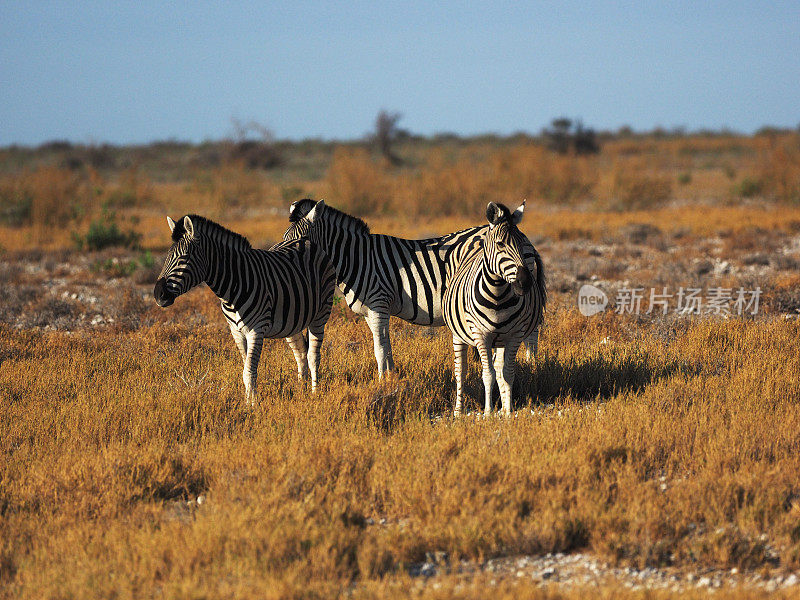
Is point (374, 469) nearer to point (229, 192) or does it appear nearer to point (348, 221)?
point (348, 221)

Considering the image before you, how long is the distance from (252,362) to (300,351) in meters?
0.98

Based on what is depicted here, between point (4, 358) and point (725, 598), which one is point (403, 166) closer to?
point (4, 358)

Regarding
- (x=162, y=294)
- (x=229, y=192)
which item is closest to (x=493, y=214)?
(x=162, y=294)

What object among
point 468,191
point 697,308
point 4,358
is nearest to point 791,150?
point 468,191

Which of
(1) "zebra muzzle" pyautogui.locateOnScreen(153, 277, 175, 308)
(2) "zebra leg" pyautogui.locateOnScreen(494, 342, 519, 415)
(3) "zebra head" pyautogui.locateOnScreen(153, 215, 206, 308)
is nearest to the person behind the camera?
(1) "zebra muzzle" pyautogui.locateOnScreen(153, 277, 175, 308)

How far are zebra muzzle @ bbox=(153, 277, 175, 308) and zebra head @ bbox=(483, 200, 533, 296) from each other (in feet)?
8.42

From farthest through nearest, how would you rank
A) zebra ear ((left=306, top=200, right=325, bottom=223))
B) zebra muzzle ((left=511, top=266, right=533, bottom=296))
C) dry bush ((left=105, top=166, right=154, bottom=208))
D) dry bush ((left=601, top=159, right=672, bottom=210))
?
dry bush ((left=105, top=166, right=154, bottom=208)), dry bush ((left=601, top=159, right=672, bottom=210)), zebra ear ((left=306, top=200, right=325, bottom=223)), zebra muzzle ((left=511, top=266, right=533, bottom=296))

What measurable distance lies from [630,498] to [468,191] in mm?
21219

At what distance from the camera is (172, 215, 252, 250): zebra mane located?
6324 mm

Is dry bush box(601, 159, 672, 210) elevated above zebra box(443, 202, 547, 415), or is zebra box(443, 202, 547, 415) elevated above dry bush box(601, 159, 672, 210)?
dry bush box(601, 159, 672, 210)

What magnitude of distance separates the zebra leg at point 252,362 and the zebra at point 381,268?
3.88 feet

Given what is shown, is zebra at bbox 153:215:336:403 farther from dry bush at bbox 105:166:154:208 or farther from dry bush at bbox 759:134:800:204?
dry bush at bbox 759:134:800:204

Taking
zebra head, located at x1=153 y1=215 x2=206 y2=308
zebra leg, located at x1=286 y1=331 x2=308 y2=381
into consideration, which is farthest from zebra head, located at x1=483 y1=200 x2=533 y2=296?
zebra head, located at x1=153 y1=215 x2=206 y2=308

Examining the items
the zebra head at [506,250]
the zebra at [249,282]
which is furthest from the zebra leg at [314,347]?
the zebra head at [506,250]
